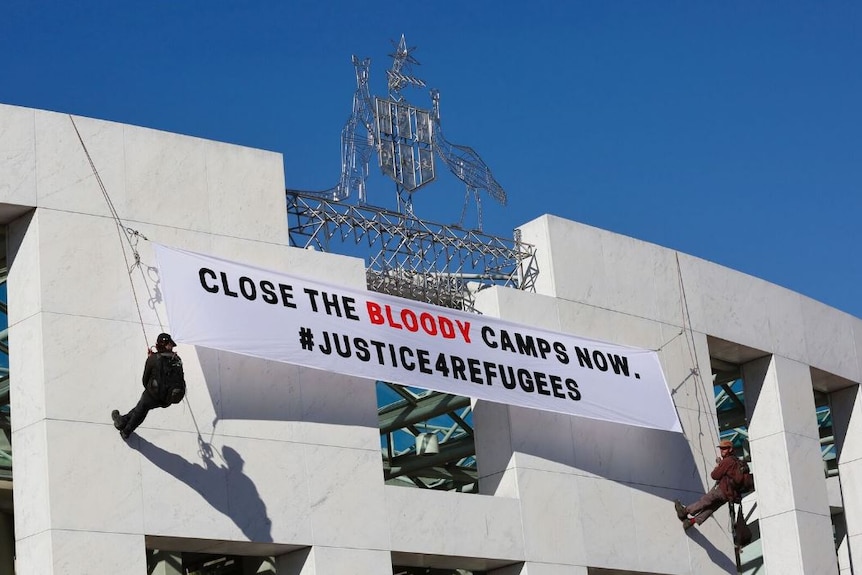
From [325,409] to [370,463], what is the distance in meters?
1.02

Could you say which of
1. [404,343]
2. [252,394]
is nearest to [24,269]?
[252,394]

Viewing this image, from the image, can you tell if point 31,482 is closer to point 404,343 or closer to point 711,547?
point 404,343

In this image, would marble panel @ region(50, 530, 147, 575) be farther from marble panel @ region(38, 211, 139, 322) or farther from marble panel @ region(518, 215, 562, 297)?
marble panel @ region(518, 215, 562, 297)

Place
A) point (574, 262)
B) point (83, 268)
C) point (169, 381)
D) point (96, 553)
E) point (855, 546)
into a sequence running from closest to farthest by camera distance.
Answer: point (169, 381)
point (96, 553)
point (83, 268)
point (574, 262)
point (855, 546)

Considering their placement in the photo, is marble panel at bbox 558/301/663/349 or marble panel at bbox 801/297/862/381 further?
marble panel at bbox 801/297/862/381

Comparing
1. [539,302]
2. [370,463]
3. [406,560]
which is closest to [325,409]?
[370,463]

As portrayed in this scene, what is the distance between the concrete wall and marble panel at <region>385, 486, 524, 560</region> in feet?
0.11

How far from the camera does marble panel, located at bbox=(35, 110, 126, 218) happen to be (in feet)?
71.4

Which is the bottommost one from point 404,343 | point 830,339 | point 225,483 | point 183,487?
point 183,487

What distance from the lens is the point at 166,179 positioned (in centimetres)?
2291

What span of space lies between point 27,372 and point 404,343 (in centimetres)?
556

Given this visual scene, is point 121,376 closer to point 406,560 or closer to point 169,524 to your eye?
point 169,524

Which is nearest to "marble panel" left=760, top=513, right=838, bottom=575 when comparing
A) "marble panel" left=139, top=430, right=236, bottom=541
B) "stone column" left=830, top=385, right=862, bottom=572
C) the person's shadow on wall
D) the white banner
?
"stone column" left=830, top=385, right=862, bottom=572

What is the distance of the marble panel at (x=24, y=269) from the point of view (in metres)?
21.4
